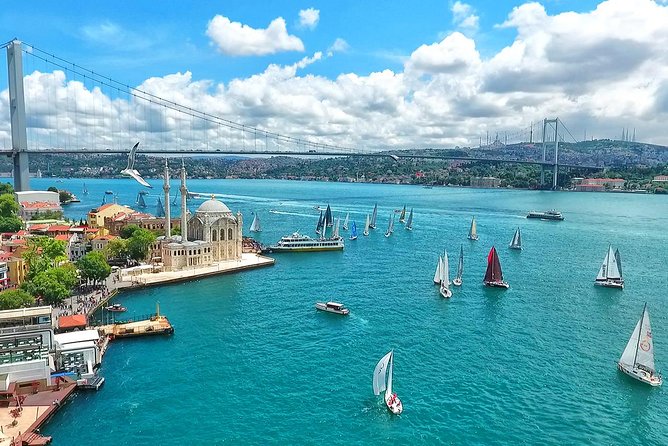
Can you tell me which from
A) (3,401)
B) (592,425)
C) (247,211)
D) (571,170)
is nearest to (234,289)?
(3,401)

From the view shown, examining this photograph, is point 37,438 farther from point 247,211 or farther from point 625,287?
point 247,211

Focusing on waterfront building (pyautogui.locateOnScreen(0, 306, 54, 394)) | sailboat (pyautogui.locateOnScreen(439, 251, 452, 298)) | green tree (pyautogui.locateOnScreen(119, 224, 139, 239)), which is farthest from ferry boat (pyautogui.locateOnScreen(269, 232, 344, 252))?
waterfront building (pyautogui.locateOnScreen(0, 306, 54, 394))

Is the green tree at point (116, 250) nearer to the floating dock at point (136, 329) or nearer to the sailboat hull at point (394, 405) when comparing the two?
the floating dock at point (136, 329)

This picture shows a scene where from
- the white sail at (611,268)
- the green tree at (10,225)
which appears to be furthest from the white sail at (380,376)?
the green tree at (10,225)

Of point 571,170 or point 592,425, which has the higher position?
point 571,170

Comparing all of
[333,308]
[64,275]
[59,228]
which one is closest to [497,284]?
[333,308]
